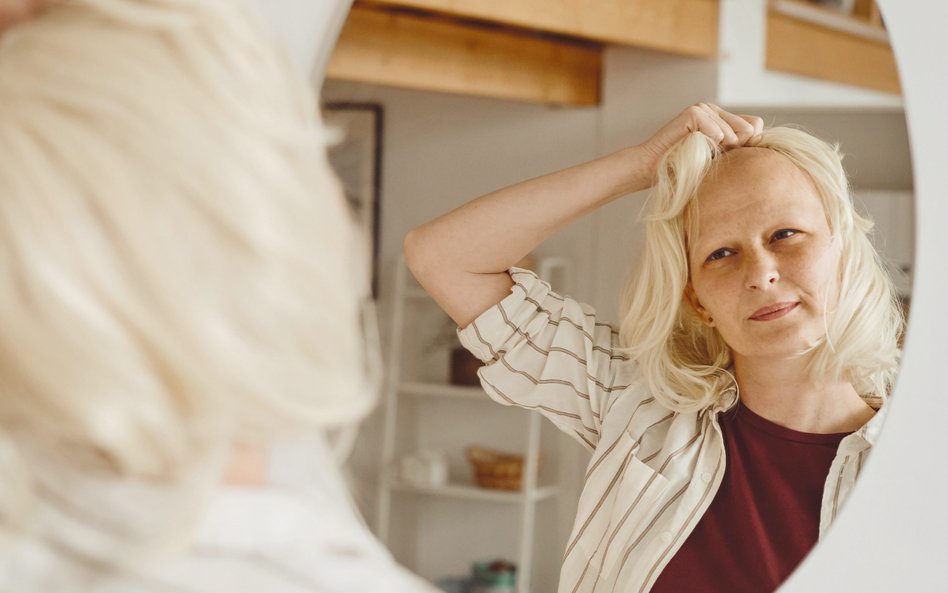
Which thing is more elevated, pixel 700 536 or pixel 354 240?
pixel 354 240

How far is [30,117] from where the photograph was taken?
1.42ft

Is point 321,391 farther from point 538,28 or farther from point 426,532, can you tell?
point 538,28

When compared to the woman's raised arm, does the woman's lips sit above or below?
below

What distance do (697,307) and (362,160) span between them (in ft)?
0.97

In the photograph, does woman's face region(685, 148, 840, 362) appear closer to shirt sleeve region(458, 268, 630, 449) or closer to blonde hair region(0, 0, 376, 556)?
shirt sleeve region(458, 268, 630, 449)

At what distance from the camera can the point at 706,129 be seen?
76 centimetres

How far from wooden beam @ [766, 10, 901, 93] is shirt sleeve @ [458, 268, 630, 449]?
0.28m

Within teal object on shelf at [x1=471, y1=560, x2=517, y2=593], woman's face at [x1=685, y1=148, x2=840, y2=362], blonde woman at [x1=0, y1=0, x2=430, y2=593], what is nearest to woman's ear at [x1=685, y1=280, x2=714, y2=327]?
woman's face at [x1=685, y1=148, x2=840, y2=362]

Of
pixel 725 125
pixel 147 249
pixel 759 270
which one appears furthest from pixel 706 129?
pixel 147 249

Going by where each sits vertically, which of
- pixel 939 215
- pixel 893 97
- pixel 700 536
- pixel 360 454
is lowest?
pixel 700 536

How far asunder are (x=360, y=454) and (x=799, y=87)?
486mm

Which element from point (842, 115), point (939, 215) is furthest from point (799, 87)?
point (939, 215)

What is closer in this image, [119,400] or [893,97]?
[119,400]

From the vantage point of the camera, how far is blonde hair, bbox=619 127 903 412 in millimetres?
751
